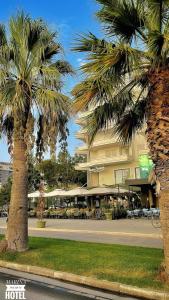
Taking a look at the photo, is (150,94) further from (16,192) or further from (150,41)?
(16,192)

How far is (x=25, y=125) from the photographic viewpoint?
13.2 meters

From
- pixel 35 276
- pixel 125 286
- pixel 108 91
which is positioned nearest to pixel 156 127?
pixel 108 91

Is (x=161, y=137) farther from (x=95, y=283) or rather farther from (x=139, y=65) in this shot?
(x=95, y=283)

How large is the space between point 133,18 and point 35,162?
20.7 feet

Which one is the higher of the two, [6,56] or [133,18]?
[6,56]

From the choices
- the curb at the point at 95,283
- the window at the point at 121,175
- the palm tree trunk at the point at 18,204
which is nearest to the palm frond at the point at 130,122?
the palm tree trunk at the point at 18,204

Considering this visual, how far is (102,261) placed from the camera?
35.4 ft

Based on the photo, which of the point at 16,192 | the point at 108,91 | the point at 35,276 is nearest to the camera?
the point at 108,91

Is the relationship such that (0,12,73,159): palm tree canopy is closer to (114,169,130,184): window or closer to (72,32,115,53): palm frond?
(72,32,115,53): palm frond

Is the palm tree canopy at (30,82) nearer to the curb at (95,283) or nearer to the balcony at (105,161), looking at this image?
the curb at (95,283)

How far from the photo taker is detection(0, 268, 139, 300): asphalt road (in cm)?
786

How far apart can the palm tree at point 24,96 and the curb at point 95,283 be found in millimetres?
1822

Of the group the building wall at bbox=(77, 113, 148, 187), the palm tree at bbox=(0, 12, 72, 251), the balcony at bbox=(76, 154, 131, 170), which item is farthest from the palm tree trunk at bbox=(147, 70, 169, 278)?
the balcony at bbox=(76, 154, 131, 170)

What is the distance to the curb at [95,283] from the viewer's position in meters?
7.74
